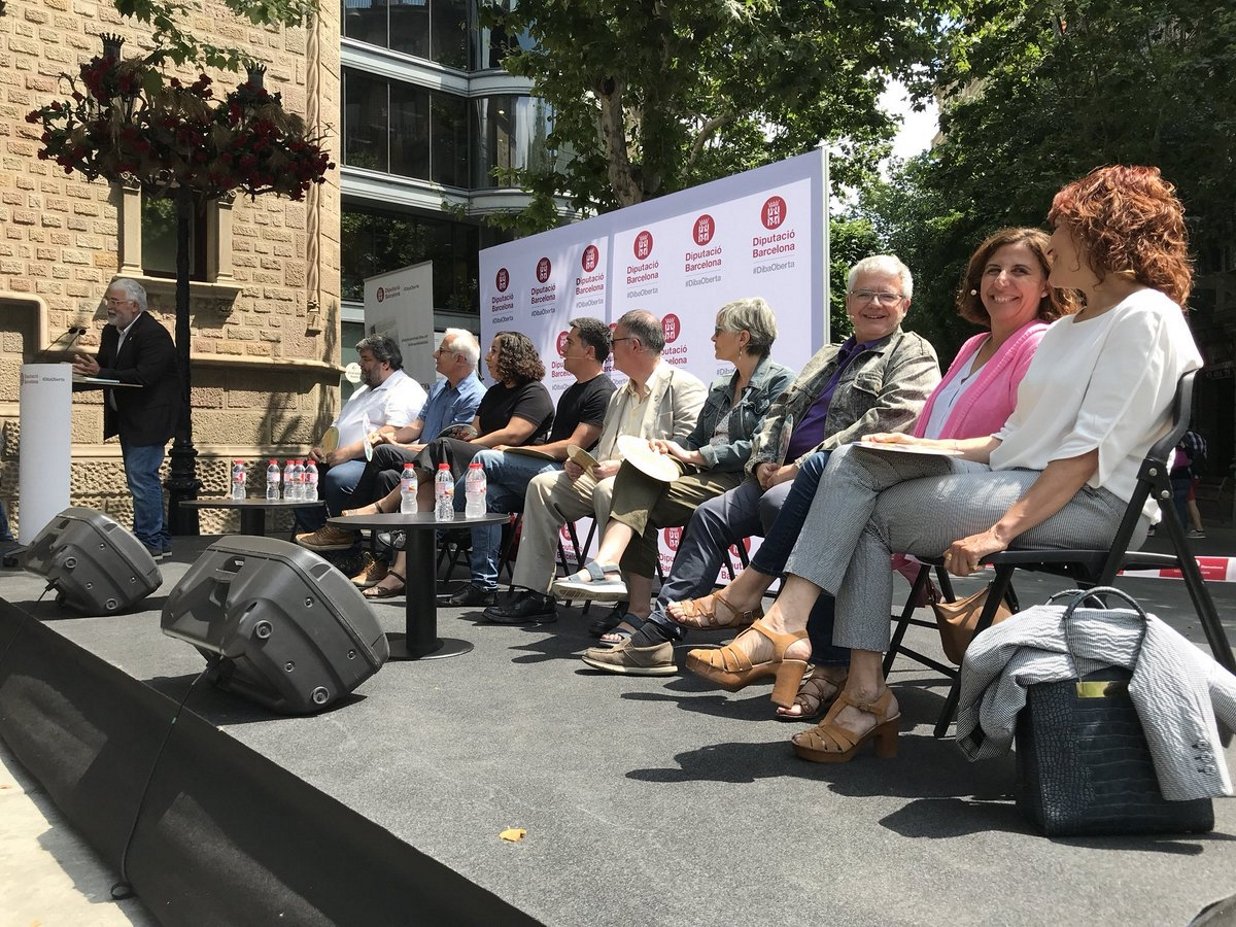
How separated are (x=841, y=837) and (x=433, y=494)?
13.0 ft

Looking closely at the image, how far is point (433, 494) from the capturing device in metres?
5.73

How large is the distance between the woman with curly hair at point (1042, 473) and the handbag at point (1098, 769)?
45 centimetres

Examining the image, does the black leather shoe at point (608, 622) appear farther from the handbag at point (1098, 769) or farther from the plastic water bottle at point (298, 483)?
the handbag at point (1098, 769)

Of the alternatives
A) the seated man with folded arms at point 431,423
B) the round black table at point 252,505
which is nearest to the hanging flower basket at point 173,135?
the seated man with folded arms at point 431,423

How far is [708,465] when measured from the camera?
4340mm

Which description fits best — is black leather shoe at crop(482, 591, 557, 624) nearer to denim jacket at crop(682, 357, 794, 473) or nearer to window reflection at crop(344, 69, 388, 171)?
denim jacket at crop(682, 357, 794, 473)

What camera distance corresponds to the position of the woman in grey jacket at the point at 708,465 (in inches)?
167

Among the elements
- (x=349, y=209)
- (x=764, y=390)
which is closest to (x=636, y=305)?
(x=764, y=390)

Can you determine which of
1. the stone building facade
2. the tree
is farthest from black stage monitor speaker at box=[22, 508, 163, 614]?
the tree

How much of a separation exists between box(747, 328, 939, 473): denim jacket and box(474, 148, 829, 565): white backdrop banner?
130 cm

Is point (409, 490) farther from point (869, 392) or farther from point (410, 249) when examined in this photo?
point (410, 249)

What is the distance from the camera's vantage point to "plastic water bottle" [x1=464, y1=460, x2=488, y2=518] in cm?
468

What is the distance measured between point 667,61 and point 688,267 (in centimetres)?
620

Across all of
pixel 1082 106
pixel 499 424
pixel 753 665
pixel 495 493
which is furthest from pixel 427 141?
pixel 753 665
